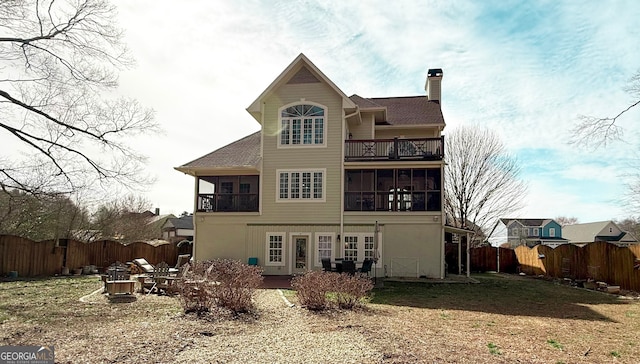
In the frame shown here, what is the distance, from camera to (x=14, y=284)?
1627cm

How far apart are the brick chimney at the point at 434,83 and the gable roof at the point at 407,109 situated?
320mm

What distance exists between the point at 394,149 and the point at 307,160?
3.86 meters

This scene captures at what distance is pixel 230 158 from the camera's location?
69.3 ft

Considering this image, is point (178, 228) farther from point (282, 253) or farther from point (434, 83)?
point (434, 83)

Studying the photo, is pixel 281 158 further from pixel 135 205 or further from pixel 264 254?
pixel 135 205

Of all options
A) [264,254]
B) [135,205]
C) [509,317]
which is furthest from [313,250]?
[135,205]

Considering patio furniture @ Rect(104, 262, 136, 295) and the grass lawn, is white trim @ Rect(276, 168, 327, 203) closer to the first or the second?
the grass lawn

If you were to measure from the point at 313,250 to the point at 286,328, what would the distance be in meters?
11.1

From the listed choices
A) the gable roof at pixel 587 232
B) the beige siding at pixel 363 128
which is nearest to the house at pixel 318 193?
the beige siding at pixel 363 128

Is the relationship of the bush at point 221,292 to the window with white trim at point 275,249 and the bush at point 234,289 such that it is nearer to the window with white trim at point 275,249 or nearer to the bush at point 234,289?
the bush at point 234,289

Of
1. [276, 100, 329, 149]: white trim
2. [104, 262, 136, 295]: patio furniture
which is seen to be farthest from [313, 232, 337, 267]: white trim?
[104, 262, 136, 295]: patio furniture

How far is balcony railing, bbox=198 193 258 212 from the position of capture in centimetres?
2064

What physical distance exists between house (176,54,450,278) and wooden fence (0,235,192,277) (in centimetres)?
543

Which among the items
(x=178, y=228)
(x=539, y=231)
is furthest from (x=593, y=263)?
(x=178, y=228)
